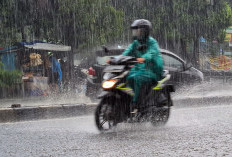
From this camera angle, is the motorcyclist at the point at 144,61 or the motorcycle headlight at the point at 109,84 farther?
the motorcyclist at the point at 144,61

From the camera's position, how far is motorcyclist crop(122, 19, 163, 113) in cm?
632

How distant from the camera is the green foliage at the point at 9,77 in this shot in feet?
47.4

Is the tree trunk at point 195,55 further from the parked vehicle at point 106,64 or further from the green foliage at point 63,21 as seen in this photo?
the parked vehicle at point 106,64

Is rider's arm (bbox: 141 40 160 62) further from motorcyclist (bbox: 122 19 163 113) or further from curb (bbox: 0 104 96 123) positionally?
curb (bbox: 0 104 96 123)

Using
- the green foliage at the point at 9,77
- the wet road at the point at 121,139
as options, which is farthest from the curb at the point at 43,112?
the green foliage at the point at 9,77

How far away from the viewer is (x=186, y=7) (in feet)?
81.3

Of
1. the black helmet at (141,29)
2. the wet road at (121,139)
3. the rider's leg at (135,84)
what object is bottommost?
the wet road at (121,139)

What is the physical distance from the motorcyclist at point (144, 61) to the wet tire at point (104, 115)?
0.37m

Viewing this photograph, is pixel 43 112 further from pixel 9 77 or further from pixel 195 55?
pixel 195 55

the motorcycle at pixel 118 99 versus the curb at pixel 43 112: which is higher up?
the motorcycle at pixel 118 99

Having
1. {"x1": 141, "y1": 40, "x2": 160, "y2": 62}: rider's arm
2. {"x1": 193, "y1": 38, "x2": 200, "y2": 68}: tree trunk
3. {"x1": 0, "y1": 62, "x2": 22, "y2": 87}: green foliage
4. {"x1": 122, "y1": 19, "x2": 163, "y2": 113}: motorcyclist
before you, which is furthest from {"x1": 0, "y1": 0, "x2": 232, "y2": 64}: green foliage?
{"x1": 141, "y1": 40, "x2": 160, "y2": 62}: rider's arm

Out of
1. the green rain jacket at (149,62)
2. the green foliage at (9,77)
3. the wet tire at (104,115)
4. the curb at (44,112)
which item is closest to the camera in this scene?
the wet tire at (104,115)

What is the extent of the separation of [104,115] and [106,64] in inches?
192

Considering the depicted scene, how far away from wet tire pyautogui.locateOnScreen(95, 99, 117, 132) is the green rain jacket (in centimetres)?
61
